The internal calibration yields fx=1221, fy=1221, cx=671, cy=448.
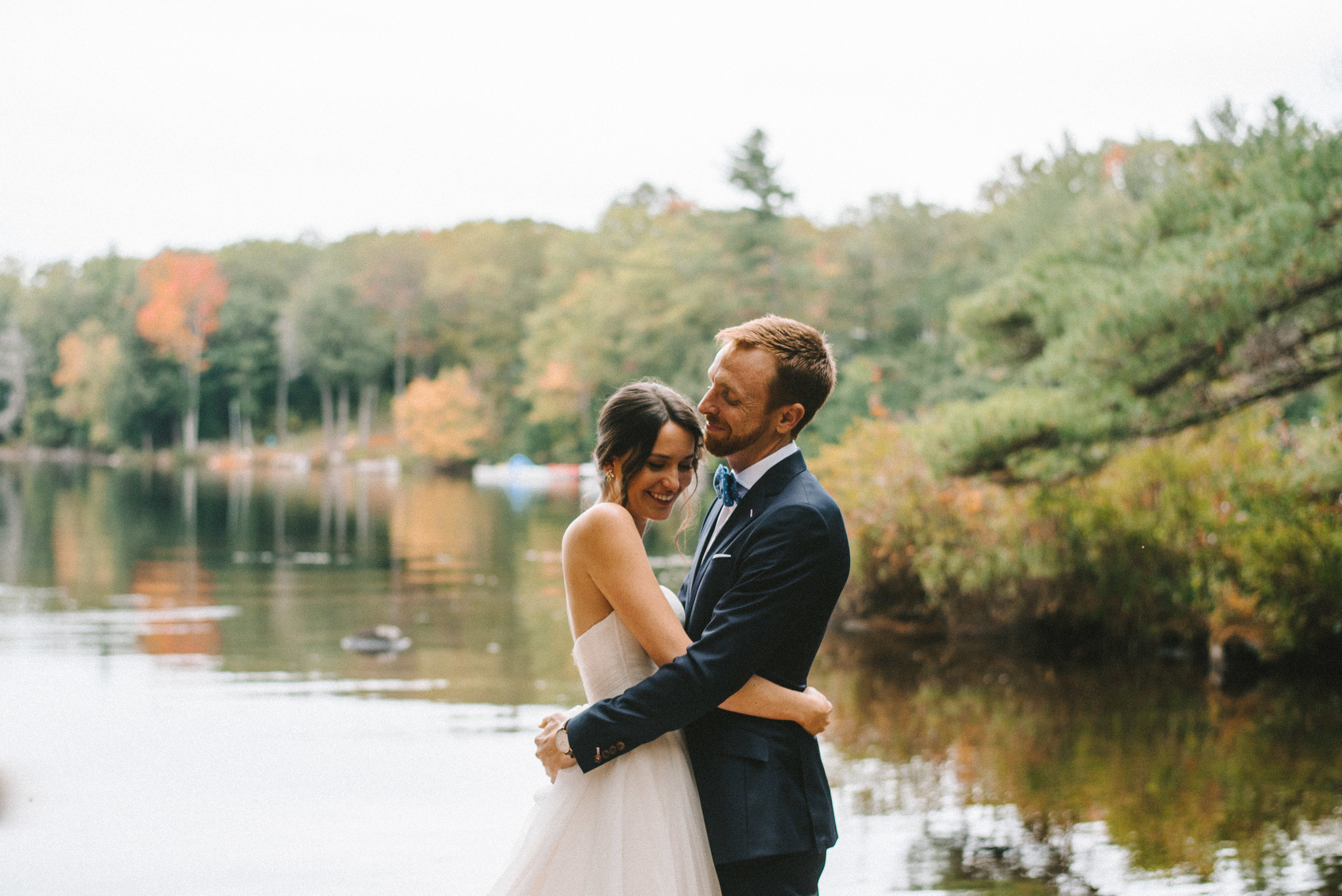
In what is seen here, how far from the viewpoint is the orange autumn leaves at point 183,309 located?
79.4 meters

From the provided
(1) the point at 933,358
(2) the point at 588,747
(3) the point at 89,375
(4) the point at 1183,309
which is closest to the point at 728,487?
(2) the point at 588,747

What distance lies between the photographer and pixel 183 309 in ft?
263

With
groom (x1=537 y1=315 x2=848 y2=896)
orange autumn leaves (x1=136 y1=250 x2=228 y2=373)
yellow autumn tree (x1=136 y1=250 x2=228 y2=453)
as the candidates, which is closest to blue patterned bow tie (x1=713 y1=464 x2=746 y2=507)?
groom (x1=537 y1=315 x2=848 y2=896)

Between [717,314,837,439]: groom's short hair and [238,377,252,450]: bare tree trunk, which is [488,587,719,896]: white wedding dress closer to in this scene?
[717,314,837,439]: groom's short hair

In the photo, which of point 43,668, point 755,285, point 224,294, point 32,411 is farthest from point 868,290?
point 32,411

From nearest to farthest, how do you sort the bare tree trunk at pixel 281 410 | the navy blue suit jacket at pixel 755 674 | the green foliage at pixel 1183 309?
the navy blue suit jacket at pixel 755 674
the green foliage at pixel 1183 309
the bare tree trunk at pixel 281 410

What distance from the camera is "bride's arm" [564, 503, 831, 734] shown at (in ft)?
9.10

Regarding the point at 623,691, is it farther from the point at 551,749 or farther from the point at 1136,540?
the point at 1136,540

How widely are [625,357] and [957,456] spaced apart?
4223 centimetres

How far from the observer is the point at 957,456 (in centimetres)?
1062

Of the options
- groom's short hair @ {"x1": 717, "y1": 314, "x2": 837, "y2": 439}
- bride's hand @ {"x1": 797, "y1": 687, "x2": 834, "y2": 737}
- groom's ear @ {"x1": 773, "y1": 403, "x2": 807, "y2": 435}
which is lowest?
bride's hand @ {"x1": 797, "y1": 687, "x2": 834, "y2": 737}

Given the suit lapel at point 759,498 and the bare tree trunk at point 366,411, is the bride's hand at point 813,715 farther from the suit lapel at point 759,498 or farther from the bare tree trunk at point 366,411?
the bare tree trunk at point 366,411

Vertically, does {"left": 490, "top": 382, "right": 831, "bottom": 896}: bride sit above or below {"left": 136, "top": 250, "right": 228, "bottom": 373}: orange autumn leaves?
below

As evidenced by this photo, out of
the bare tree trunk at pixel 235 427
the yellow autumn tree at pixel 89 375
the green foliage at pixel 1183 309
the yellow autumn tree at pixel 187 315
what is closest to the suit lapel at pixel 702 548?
the green foliage at pixel 1183 309
